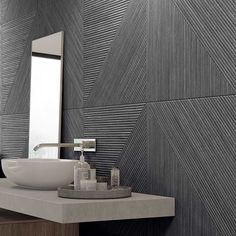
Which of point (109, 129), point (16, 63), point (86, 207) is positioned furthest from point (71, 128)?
point (86, 207)

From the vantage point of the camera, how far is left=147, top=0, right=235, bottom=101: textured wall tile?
2.14 meters

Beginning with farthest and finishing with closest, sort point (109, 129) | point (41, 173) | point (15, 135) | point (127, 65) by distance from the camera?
point (15, 135)
point (109, 129)
point (127, 65)
point (41, 173)

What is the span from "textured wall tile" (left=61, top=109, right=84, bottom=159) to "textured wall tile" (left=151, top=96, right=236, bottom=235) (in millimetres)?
780

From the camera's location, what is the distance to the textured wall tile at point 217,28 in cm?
205

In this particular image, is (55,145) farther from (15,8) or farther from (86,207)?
(15,8)

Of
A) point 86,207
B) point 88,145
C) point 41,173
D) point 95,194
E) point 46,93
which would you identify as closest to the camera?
point 86,207

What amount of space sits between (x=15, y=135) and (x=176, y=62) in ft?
5.69

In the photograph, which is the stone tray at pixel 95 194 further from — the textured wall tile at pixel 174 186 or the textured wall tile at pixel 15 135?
the textured wall tile at pixel 15 135

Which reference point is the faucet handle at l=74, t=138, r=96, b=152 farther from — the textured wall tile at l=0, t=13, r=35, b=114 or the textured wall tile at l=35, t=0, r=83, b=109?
the textured wall tile at l=0, t=13, r=35, b=114

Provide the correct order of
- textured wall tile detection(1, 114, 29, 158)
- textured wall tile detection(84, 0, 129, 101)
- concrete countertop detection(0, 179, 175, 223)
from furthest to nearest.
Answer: textured wall tile detection(1, 114, 29, 158) < textured wall tile detection(84, 0, 129, 101) < concrete countertop detection(0, 179, 175, 223)

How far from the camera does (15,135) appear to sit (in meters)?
3.70

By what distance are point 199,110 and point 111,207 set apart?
20.7 inches

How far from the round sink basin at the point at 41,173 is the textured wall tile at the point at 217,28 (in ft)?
2.73

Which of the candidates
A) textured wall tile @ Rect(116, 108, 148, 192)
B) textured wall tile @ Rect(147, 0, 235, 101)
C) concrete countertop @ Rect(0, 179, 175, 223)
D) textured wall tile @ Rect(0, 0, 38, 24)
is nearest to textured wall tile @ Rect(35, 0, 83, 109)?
textured wall tile @ Rect(0, 0, 38, 24)
